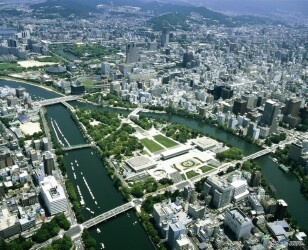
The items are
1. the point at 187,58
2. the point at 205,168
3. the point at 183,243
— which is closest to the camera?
the point at 183,243

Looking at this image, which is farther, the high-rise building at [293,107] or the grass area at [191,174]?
the high-rise building at [293,107]

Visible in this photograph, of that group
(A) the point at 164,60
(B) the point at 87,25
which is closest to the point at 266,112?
(A) the point at 164,60

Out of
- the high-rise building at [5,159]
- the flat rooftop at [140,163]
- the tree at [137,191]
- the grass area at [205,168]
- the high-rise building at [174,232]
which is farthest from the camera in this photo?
the grass area at [205,168]

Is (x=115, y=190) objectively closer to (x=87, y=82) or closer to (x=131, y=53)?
(x=87, y=82)

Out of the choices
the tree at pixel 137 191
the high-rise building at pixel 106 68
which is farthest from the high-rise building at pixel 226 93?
the tree at pixel 137 191

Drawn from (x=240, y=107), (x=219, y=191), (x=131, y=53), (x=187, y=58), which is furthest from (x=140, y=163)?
(x=187, y=58)

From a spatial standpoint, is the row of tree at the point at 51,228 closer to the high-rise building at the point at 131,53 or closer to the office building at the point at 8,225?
the office building at the point at 8,225

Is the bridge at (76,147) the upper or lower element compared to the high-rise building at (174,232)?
lower
